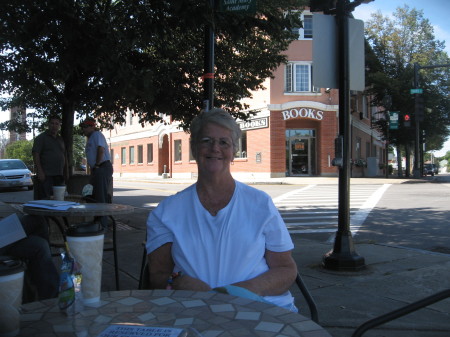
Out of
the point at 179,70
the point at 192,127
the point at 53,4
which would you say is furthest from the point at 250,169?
the point at 192,127

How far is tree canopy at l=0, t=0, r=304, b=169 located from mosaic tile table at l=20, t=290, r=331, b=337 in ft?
13.1

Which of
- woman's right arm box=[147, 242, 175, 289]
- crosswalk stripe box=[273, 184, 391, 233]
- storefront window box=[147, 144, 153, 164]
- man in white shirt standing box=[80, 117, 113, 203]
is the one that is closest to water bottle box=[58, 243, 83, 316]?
woman's right arm box=[147, 242, 175, 289]

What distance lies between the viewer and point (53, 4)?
200 inches

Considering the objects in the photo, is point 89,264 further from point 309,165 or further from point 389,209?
point 309,165

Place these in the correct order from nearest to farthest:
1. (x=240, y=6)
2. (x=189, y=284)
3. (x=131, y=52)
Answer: (x=189, y=284) → (x=240, y=6) → (x=131, y=52)

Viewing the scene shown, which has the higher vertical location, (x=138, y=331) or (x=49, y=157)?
(x=49, y=157)

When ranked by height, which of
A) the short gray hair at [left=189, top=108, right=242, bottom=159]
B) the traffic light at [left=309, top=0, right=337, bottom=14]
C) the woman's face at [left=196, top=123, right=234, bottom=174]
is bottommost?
the woman's face at [left=196, top=123, right=234, bottom=174]

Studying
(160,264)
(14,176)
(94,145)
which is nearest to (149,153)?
(14,176)

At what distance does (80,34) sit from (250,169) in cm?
2178

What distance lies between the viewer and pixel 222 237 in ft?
6.56

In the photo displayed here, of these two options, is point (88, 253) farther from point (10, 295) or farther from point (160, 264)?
point (160, 264)

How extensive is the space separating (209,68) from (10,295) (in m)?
3.98

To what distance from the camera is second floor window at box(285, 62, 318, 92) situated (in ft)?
86.2

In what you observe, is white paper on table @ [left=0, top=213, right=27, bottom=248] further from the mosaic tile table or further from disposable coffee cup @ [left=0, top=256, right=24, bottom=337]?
disposable coffee cup @ [left=0, top=256, right=24, bottom=337]
